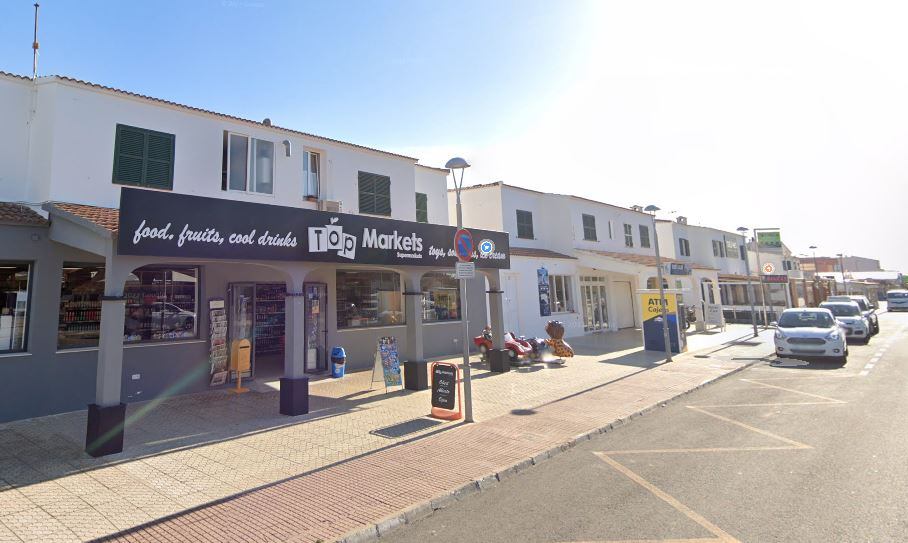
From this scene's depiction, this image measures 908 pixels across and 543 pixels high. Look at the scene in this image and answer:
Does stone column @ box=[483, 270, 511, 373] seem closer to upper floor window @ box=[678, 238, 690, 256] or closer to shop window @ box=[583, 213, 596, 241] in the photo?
shop window @ box=[583, 213, 596, 241]

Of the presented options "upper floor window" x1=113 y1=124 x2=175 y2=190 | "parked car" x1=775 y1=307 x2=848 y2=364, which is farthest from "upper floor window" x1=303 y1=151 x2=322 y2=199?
"parked car" x1=775 y1=307 x2=848 y2=364

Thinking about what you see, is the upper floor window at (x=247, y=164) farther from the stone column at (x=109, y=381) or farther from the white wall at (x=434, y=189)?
the white wall at (x=434, y=189)

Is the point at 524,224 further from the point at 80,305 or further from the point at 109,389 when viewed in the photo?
the point at 109,389

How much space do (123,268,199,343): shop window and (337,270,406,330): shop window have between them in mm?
3952

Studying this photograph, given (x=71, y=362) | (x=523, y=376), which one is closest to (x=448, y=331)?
(x=523, y=376)

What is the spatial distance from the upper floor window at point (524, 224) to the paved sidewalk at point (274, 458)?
11953 millimetres

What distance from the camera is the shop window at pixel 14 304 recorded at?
8594mm

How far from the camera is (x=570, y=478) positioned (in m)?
5.62

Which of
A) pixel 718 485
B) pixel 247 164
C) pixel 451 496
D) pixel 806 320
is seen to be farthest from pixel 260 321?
pixel 806 320

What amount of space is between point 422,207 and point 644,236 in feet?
61.2

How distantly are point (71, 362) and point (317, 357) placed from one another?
18.5 feet

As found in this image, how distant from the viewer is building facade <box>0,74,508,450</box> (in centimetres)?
753

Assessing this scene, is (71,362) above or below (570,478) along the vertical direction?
above

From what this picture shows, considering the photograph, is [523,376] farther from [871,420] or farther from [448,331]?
[871,420]
